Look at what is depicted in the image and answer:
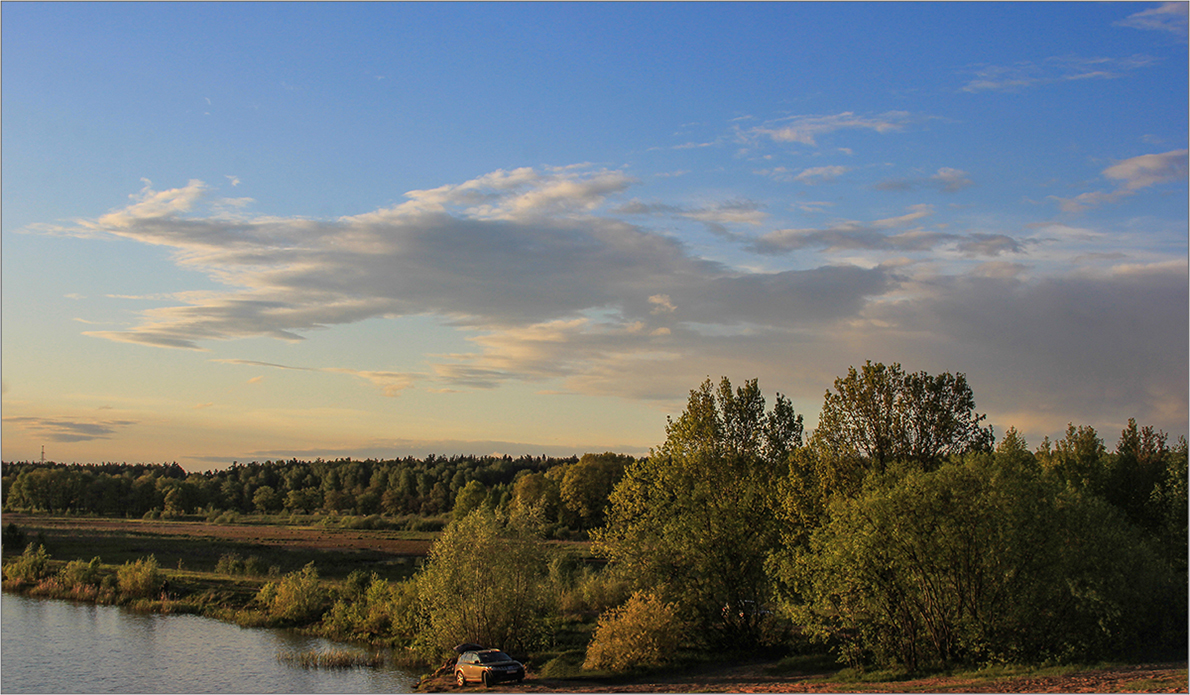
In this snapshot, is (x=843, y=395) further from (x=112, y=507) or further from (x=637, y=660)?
(x=112, y=507)

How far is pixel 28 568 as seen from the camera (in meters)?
76.4

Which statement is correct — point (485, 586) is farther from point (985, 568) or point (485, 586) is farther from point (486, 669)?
point (985, 568)

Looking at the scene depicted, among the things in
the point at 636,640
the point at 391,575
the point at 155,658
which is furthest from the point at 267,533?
the point at 636,640

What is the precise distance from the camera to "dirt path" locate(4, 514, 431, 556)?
104000 millimetres

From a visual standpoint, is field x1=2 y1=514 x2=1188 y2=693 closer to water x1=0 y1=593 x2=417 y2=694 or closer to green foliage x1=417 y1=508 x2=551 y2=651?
green foliage x1=417 y1=508 x2=551 y2=651

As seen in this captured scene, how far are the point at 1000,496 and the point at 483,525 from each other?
85.1 feet

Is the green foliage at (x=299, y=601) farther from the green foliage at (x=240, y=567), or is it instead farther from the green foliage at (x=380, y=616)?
the green foliage at (x=240, y=567)

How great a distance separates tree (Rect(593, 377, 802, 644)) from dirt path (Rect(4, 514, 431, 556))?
178 feet

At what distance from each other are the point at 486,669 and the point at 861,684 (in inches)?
644

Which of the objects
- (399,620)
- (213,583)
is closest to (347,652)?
(399,620)

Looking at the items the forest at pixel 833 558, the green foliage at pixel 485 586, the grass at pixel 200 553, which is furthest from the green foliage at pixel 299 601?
the green foliage at pixel 485 586

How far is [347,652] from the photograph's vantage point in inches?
1890

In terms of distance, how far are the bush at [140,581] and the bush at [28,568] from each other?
12152 mm

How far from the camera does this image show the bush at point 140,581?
6744cm
